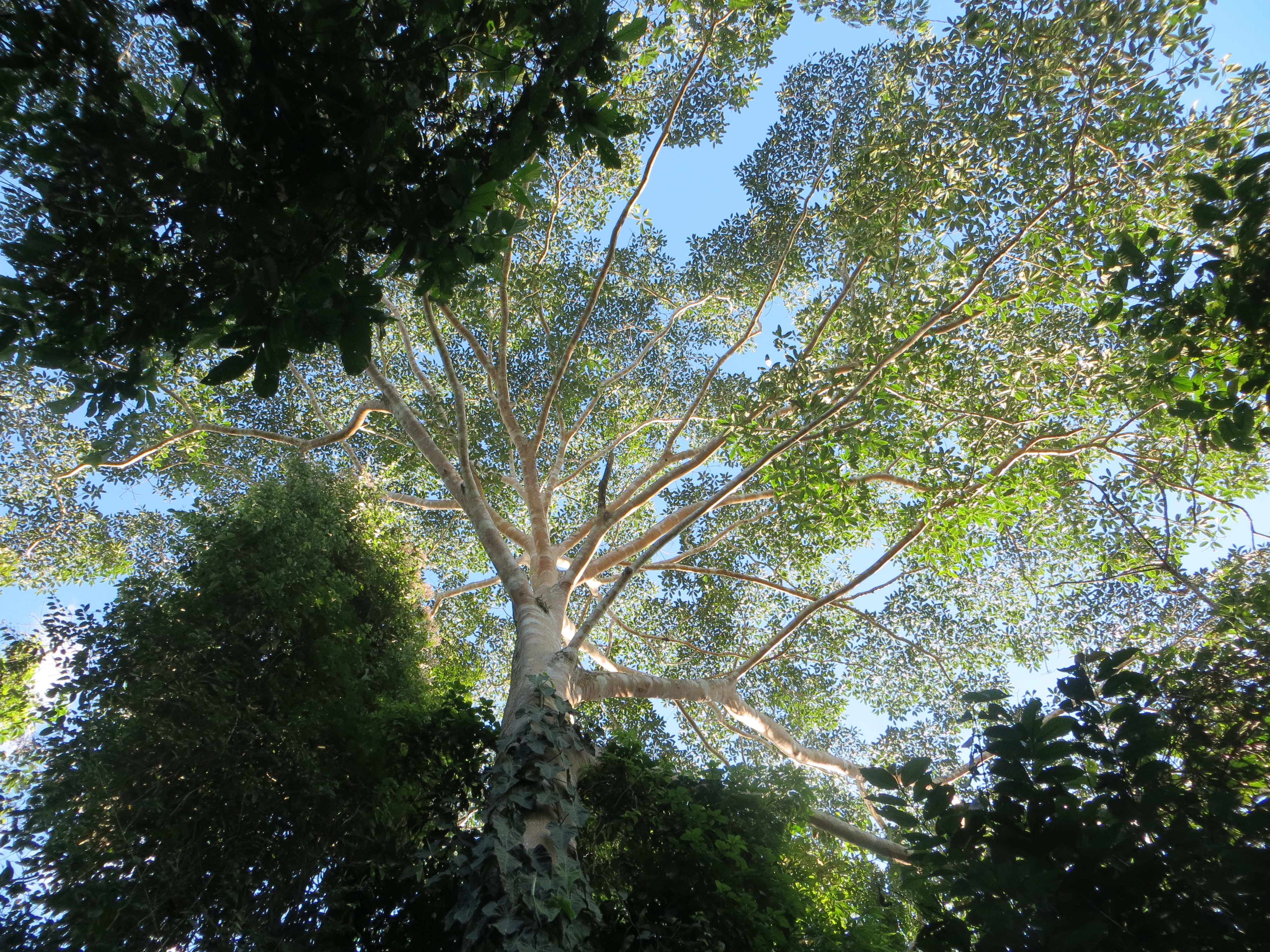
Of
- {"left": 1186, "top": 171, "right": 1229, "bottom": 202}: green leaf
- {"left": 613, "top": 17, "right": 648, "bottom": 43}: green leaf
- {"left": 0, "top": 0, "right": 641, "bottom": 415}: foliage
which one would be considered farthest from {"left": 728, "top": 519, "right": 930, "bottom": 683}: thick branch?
{"left": 613, "top": 17, "right": 648, "bottom": 43}: green leaf

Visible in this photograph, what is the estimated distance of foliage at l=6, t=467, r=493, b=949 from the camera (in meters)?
3.68

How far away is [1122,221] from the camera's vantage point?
18.2ft

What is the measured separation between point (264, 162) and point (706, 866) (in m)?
4.63

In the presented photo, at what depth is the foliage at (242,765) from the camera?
12.1 ft

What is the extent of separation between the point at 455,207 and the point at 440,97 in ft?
1.75

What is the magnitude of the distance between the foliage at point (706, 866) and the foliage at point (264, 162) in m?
3.76

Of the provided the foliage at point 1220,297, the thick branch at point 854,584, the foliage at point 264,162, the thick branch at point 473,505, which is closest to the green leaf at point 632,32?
the foliage at point 264,162

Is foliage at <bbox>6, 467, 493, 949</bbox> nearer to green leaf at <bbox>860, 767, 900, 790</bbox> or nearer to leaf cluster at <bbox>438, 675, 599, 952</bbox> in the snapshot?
leaf cluster at <bbox>438, 675, 599, 952</bbox>

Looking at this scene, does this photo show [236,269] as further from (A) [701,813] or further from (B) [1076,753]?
(A) [701,813]

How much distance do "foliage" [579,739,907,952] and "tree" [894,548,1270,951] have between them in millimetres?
2132

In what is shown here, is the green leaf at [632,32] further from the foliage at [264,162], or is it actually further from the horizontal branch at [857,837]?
the horizontal branch at [857,837]

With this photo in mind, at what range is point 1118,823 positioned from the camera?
173 centimetres

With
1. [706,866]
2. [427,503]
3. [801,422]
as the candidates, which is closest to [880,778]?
[706,866]

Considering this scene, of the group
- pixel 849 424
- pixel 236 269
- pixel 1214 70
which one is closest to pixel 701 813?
pixel 849 424
